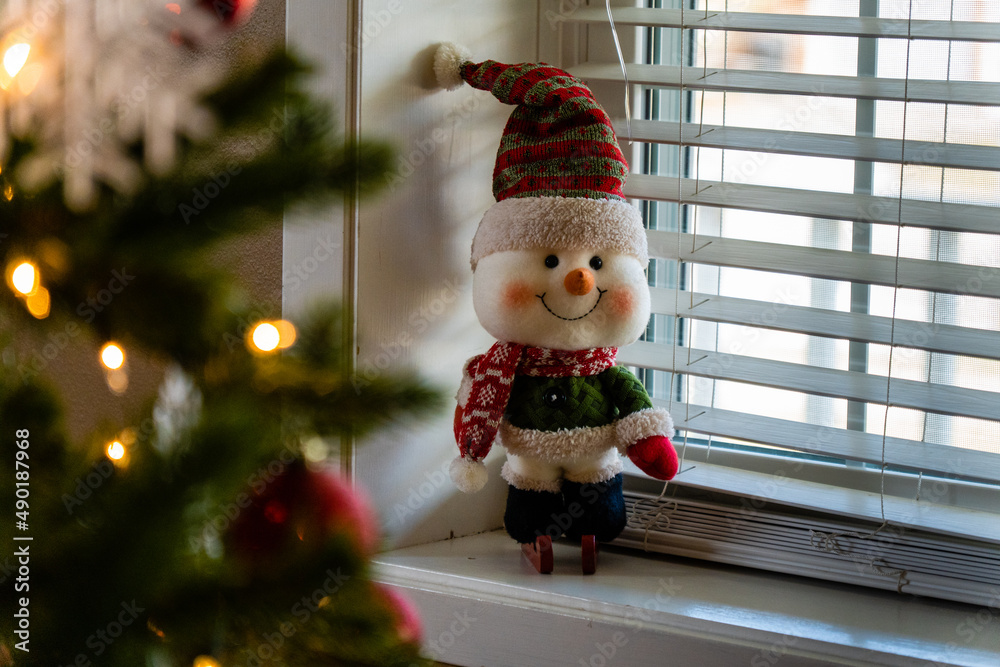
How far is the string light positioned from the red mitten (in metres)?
0.47

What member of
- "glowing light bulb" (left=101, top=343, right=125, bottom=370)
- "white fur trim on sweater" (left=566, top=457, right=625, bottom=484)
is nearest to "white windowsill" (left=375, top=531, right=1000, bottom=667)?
"white fur trim on sweater" (left=566, top=457, right=625, bottom=484)

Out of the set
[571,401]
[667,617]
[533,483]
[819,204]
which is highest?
[819,204]

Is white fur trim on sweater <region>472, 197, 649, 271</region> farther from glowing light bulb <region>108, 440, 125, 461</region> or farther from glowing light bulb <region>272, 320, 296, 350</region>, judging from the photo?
glowing light bulb <region>108, 440, 125, 461</region>

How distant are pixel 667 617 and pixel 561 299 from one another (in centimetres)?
34

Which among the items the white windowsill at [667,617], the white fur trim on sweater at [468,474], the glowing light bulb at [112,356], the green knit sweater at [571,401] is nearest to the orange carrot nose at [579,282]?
the green knit sweater at [571,401]

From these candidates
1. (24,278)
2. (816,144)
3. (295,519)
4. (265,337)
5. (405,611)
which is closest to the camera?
(24,278)

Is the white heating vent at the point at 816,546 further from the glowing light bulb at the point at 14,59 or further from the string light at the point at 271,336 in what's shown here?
the glowing light bulb at the point at 14,59

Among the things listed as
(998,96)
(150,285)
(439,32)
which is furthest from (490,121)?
(150,285)

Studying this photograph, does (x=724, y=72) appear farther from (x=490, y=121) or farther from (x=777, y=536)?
(x=777, y=536)

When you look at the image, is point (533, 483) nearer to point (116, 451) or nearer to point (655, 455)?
point (655, 455)

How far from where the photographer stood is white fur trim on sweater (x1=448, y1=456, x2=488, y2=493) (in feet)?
2.91

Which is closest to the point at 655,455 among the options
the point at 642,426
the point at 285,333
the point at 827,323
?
the point at 642,426

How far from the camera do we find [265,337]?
511mm

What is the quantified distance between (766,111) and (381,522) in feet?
2.20
